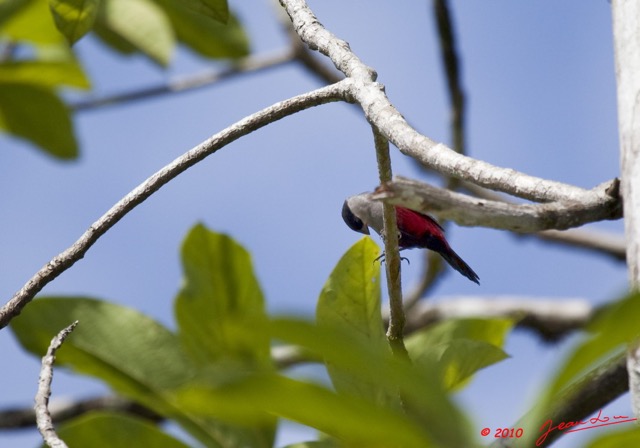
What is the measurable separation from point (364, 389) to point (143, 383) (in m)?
0.78

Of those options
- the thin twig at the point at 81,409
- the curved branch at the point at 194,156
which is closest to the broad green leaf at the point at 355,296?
the curved branch at the point at 194,156

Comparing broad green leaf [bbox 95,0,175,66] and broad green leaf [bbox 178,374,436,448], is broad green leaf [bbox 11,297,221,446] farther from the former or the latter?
broad green leaf [bbox 95,0,175,66]

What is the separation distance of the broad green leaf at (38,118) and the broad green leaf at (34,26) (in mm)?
220

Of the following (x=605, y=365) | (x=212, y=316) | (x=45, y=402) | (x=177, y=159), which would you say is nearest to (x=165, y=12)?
(x=212, y=316)

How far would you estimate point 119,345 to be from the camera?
2.52 m

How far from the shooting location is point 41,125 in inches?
174

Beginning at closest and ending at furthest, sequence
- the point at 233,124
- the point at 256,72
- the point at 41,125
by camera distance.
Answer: the point at 233,124 < the point at 41,125 < the point at 256,72

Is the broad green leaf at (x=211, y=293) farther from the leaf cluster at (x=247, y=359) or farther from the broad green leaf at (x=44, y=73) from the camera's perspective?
the broad green leaf at (x=44, y=73)

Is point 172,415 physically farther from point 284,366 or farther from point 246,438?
point 284,366

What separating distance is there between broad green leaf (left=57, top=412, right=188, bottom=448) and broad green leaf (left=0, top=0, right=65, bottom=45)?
2.40 m

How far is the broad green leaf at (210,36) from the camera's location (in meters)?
4.80

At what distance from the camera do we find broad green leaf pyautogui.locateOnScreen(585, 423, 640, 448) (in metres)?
0.92

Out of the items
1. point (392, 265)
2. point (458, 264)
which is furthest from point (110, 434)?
point (458, 264)

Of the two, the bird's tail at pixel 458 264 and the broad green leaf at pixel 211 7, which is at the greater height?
the bird's tail at pixel 458 264
